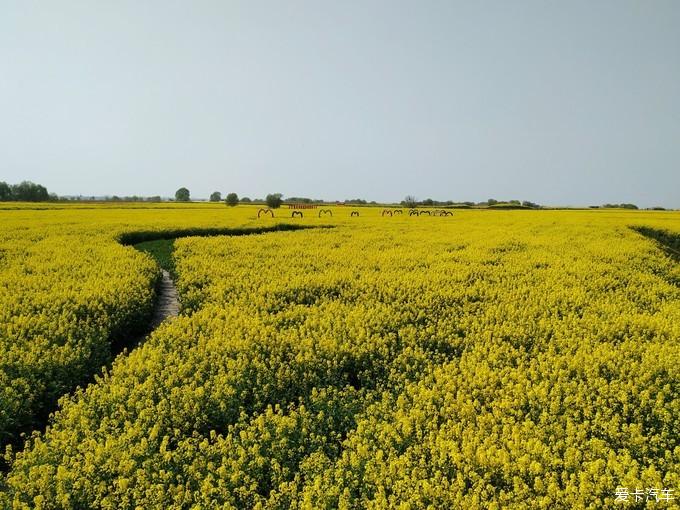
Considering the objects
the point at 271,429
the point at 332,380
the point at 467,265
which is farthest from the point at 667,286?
the point at 271,429

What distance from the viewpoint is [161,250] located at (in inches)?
880

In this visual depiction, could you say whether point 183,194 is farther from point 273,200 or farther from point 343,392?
point 343,392

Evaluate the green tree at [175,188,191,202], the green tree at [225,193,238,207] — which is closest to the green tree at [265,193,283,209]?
the green tree at [225,193,238,207]

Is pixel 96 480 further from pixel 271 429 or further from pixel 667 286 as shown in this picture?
pixel 667 286

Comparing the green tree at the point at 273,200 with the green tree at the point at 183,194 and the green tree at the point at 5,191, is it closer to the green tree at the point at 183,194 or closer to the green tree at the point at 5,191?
the green tree at the point at 5,191

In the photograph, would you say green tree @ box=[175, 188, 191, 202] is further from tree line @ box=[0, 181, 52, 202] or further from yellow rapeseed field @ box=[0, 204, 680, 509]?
yellow rapeseed field @ box=[0, 204, 680, 509]

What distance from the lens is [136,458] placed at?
4.94 metres

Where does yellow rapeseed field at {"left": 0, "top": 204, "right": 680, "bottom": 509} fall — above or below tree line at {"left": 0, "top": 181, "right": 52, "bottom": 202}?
below

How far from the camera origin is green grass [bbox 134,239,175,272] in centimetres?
1838

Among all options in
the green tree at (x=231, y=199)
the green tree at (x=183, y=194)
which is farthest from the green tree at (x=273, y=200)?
the green tree at (x=183, y=194)

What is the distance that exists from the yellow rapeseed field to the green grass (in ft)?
17.5

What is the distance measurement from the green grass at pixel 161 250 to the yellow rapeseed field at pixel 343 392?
5.34 m

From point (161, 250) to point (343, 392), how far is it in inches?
724

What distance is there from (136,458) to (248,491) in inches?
56.4
